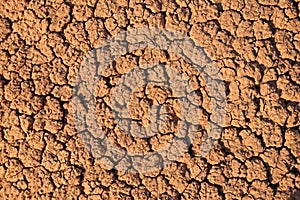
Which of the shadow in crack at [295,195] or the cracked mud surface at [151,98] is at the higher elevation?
the cracked mud surface at [151,98]

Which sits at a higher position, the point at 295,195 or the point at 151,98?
the point at 151,98

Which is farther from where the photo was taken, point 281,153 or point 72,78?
point 72,78

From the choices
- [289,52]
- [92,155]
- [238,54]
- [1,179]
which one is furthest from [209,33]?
[1,179]

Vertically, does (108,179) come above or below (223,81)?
below

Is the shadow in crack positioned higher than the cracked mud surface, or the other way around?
the cracked mud surface

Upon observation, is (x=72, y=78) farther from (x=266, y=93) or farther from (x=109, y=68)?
(x=266, y=93)

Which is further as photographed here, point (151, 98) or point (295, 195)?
point (151, 98)

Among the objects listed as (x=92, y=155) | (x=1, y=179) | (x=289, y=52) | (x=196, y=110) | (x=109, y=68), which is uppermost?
(x=289, y=52)
